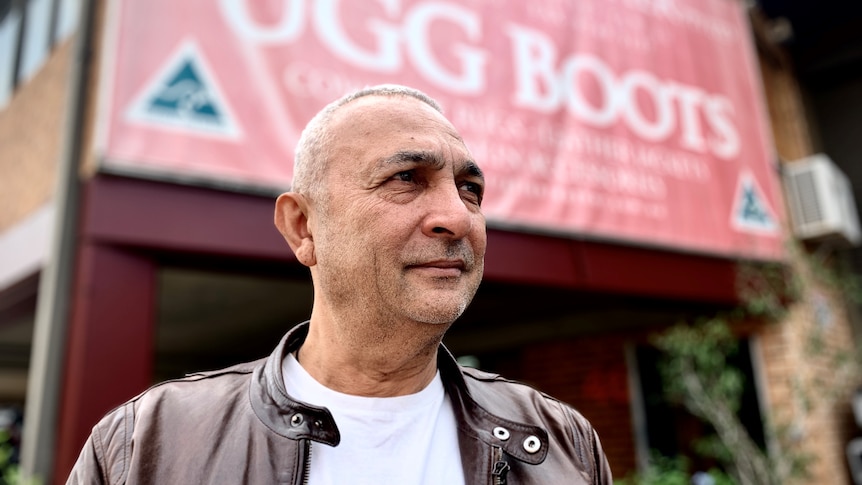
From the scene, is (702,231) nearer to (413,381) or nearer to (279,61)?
(279,61)

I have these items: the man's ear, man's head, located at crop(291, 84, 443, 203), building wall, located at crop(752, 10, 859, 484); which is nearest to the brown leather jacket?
the man's ear

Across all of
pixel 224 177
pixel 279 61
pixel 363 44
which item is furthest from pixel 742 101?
pixel 224 177

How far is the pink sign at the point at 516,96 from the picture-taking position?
3.20m

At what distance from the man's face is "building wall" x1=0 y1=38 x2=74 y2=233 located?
2964 millimetres

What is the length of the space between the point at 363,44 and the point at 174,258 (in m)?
1.61

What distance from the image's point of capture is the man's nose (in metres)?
1.13

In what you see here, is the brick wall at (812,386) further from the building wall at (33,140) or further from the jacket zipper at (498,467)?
the building wall at (33,140)

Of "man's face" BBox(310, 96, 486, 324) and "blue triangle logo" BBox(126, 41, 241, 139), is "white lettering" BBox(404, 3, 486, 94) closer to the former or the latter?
"blue triangle logo" BBox(126, 41, 241, 139)

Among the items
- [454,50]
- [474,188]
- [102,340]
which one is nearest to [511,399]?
[474,188]

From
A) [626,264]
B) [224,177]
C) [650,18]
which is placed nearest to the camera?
[224,177]

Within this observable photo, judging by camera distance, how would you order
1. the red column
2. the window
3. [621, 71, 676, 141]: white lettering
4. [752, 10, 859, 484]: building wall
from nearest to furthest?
the red column < the window < [752, 10, 859, 484]: building wall < [621, 71, 676, 141]: white lettering

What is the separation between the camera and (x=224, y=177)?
3289mm

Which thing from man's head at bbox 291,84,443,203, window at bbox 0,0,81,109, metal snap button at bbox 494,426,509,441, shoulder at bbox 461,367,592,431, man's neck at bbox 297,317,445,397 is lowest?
metal snap button at bbox 494,426,509,441

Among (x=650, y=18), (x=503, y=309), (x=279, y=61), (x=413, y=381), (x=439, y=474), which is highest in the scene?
(x=650, y=18)
